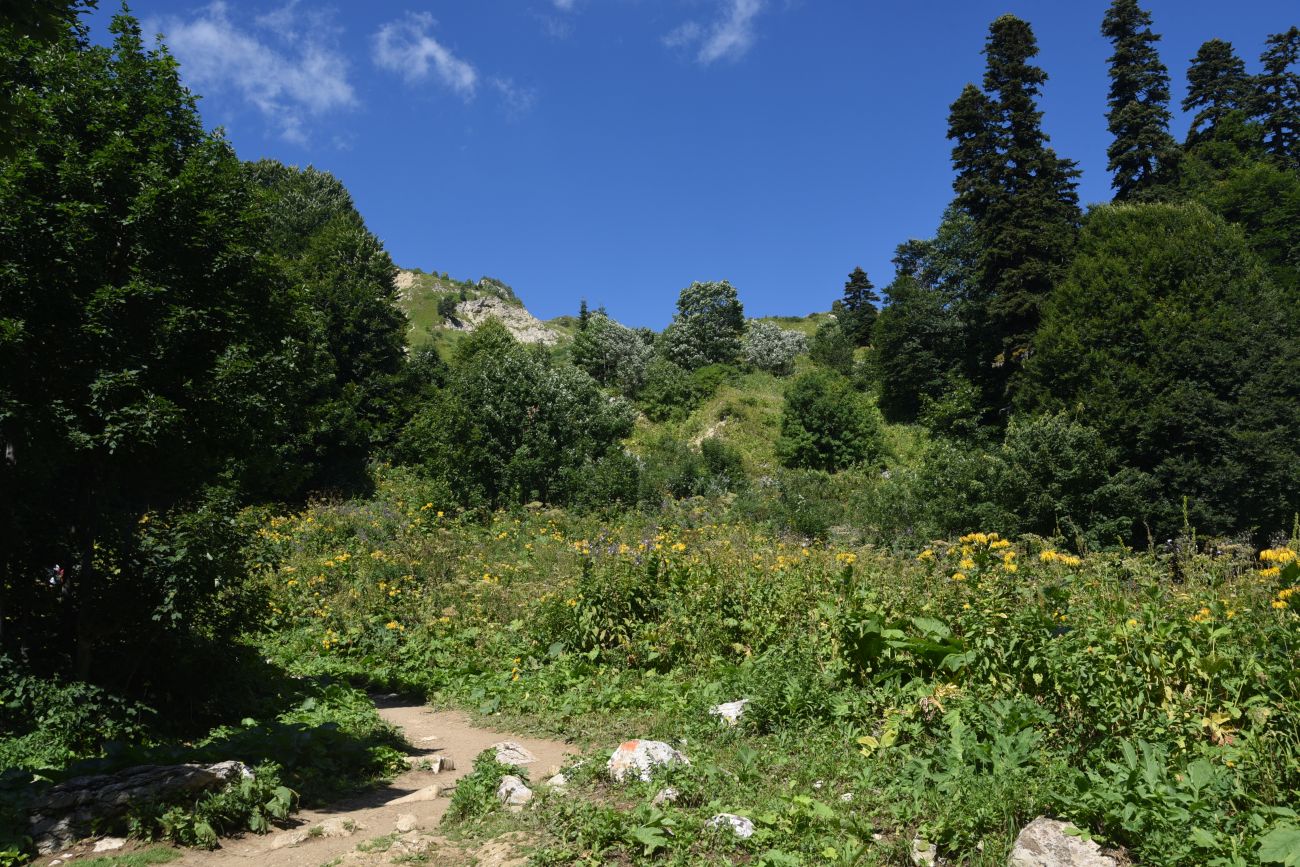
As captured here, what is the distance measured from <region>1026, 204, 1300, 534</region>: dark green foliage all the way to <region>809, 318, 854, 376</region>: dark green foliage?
22.0m

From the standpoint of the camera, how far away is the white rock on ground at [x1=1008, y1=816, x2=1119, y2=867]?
3.17 metres

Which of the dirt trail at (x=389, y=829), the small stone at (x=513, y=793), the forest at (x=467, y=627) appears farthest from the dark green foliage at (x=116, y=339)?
the small stone at (x=513, y=793)

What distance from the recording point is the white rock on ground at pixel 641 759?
4.61 m

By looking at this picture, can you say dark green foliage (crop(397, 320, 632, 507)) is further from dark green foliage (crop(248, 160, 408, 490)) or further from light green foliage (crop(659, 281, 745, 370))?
light green foliage (crop(659, 281, 745, 370))

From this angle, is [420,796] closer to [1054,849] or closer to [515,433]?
[1054,849]

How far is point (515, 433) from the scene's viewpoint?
20.5 meters

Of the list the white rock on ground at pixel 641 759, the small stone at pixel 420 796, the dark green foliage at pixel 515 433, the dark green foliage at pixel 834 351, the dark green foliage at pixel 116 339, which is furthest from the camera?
the dark green foliage at pixel 834 351

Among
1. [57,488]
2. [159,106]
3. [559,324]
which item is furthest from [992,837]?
[559,324]

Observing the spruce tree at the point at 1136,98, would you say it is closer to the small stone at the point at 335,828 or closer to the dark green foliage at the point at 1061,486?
the dark green foliage at the point at 1061,486

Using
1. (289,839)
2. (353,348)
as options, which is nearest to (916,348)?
(353,348)

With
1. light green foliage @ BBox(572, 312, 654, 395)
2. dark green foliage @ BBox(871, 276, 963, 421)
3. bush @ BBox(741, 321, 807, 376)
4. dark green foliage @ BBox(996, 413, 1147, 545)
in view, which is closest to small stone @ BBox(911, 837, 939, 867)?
dark green foliage @ BBox(996, 413, 1147, 545)

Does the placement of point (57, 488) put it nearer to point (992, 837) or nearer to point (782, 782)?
point (782, 782)

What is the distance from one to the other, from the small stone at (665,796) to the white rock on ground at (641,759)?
0.20 metres

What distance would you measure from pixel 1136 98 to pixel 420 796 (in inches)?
1538
